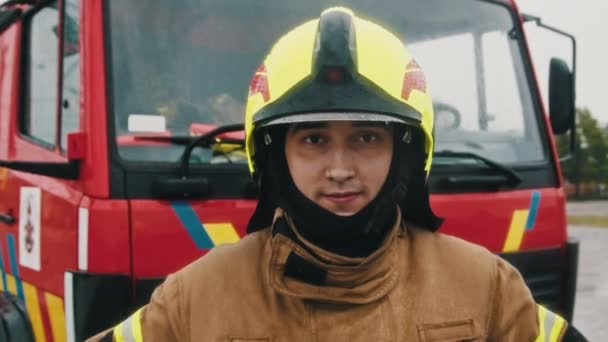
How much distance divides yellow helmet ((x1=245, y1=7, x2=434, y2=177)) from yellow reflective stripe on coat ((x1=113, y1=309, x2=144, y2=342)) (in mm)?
488

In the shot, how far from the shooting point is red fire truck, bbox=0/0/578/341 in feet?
8.80

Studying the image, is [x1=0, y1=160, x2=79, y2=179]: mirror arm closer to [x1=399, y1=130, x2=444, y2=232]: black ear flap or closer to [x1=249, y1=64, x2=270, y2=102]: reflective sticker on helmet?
Answer: [x1=249, y1=64, x2=270, y2=102]: reflective sticker on helmet

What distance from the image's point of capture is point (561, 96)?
3.58m

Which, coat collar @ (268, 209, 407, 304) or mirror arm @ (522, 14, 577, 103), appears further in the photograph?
mirror arm @ (522, 14, 577, 103)

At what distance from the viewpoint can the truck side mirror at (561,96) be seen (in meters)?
3.53

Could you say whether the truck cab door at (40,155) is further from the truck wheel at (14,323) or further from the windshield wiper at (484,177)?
the windshield wiper at (484,177)

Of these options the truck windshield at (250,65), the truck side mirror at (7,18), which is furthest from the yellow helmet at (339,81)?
the truck side mirror at (7,18)

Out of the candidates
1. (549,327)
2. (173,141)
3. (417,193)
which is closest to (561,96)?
(173,141)

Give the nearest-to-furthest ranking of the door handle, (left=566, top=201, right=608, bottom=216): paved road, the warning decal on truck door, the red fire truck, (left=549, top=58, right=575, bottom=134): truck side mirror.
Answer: the red fire truck → the warning decal on truck door → the door handle → (left=549, top=58, right=575, bottom=134): truck side mirror → (left=566, top=201, right=608, bottom=216): paved road

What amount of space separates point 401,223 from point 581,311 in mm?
6886

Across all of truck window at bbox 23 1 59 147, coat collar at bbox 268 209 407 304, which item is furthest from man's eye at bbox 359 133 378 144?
truck window at bbox 23 1 59 147

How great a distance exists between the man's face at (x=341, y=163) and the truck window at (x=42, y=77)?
1.54 metres

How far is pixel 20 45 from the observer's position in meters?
3.53

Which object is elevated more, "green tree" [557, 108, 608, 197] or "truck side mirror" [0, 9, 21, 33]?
"truck side mirror" [0, 9, 21, 33]
